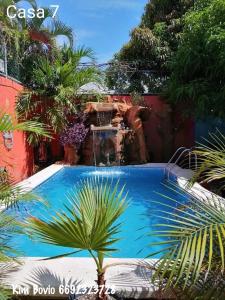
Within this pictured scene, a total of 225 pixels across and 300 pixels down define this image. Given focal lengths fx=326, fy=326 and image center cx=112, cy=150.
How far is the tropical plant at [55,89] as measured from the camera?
460 inches

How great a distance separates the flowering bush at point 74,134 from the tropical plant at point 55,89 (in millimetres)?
444

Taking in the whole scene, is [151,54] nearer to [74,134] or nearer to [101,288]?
[74,134]

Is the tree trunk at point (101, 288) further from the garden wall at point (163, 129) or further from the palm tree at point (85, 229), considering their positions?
the garden wall at point (163, 129)

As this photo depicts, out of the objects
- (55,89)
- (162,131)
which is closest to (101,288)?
(55,89)

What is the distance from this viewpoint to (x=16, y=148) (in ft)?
33.8

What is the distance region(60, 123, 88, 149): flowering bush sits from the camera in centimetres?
1284

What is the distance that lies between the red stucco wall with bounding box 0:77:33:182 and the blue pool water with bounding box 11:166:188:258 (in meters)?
1.05

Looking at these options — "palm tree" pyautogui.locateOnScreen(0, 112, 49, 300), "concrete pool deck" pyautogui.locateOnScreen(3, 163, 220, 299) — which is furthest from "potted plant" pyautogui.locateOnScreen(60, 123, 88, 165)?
"palm tree" pyautogui.locateOnScreen(0, 112, 49, 300)

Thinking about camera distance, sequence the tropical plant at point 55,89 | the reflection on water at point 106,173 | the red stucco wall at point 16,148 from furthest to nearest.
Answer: the tropical plant at point 55,89 → the reflection on water at point 106,173 → the red stucco wall at point 16,148

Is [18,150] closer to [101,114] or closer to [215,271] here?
[101,114]

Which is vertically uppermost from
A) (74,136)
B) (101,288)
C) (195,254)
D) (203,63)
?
(203,63)

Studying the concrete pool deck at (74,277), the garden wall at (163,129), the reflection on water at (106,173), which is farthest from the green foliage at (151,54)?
the concrete pool deck at (74,277)

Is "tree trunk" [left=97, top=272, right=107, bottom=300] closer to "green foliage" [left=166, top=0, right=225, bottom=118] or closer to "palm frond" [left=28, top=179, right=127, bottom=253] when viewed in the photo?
"palm frond" [left=28, top=179, right=127, bottom=253]

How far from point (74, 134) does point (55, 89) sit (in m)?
1.97
